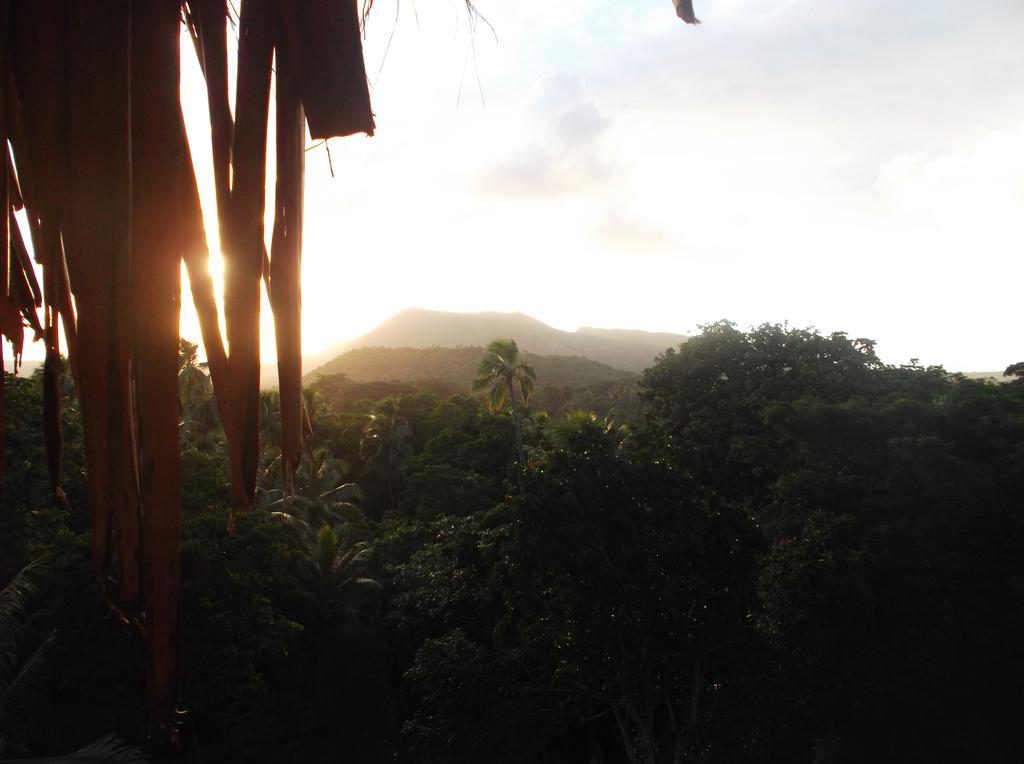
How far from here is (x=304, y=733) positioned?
61.5ft

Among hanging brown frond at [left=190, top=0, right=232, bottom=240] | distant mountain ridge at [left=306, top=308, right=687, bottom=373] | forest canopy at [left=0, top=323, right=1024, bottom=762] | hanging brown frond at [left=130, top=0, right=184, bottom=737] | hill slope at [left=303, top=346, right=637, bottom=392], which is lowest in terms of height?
forest canopy at [left=0, top=323, right=1024, bottom=762]

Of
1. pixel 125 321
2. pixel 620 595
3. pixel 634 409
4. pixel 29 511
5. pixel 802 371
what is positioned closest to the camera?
pixel 125 321

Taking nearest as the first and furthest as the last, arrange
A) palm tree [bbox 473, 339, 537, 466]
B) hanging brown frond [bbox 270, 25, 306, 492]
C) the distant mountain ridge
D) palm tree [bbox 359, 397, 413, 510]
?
hanging brown frond [bbox 270, 25, 306, 492] < palm tree [bbox 473, 339, 537, 466] < palm tree [bbox 359, 397, 413, 510] < the distant mountain ridge

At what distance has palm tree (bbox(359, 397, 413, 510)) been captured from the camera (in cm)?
3228

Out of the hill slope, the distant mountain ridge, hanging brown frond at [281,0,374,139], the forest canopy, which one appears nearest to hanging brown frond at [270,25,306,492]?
hanging brown frond at [281,0,374,139]

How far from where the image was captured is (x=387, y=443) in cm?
3259

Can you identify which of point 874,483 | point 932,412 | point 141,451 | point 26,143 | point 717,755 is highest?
point 26,143

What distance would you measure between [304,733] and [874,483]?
14972mm

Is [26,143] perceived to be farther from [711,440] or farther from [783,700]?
[711,440]

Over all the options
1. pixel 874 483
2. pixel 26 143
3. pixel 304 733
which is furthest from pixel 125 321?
pixel 304 733

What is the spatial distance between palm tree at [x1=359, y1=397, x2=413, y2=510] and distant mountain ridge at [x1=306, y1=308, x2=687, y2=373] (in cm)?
8923

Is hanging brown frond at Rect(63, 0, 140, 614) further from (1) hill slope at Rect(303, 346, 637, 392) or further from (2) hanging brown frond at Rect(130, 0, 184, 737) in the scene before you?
(1) hill slope at Rect(303, 346, 637, 392)

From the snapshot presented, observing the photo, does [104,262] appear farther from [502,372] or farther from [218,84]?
[502,372]

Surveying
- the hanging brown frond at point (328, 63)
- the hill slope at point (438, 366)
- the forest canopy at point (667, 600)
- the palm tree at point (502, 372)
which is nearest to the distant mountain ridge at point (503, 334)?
the hill slope at point (438, 366)
